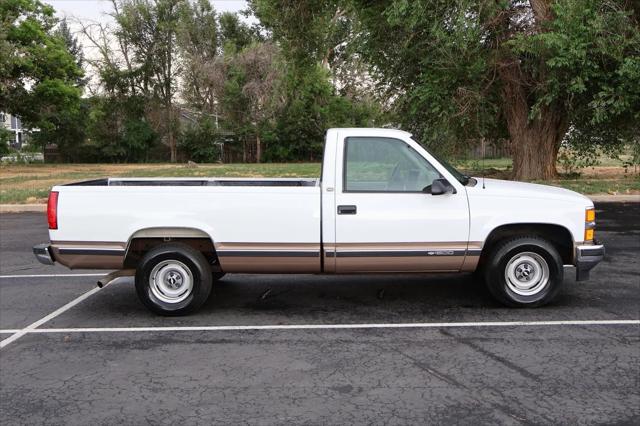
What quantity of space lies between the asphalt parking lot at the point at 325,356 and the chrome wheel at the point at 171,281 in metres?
0.23

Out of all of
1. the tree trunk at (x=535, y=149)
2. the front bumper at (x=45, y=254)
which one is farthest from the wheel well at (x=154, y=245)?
the tree trunk at (x=535, y=149)

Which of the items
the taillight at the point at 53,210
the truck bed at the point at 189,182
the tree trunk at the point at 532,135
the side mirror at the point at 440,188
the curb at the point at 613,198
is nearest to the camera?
the side mirror at the point at 440,188

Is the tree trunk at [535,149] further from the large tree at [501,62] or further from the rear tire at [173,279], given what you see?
the rear tire at [173,279]

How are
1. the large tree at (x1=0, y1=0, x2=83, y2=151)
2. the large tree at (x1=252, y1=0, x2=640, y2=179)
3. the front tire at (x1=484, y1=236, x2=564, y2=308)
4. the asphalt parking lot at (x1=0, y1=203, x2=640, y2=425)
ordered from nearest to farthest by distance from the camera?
the asphalt parking lot at (x1=0, y1=203, x2=640, y2=425) → the front tire at (x1=484, y1=236, x2=564, y2=308) → the large tree at (x1=252, y1=0, x2=640, y2=179) → the large tree at (x1=0, y1=0, x2=83, y2=151)

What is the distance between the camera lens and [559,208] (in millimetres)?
6285

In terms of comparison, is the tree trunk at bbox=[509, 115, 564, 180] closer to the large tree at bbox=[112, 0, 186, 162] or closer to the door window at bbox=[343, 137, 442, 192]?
the door window at bbox=[343, 137, 442, 192]

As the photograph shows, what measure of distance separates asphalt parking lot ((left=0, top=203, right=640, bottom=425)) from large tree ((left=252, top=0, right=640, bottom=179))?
912cm

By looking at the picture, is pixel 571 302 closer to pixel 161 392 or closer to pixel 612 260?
pixel 612 260

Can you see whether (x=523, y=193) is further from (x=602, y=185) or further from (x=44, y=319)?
(x=602, y=185)

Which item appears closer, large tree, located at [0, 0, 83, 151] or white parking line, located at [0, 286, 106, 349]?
white parking line, located at [0, 286, 106, 349]

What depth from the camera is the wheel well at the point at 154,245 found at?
21.0 feet

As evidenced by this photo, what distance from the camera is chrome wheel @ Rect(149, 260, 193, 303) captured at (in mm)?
6320

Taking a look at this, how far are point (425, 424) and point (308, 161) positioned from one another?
44.0 meters

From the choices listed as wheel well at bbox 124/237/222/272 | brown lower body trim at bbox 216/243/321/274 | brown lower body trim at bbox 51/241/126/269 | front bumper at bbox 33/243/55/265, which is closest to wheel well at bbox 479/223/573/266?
brown lower body trim at bbox 216/243/321/274
